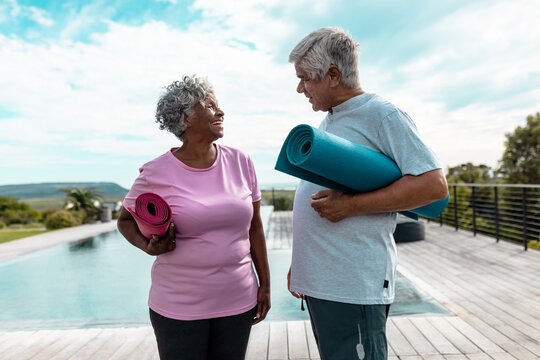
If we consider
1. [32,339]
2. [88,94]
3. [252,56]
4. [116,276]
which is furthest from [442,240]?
[88,94]

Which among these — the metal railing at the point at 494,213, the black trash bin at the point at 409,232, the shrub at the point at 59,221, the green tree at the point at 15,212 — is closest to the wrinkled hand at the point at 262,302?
the metal railing at the point at 494,213

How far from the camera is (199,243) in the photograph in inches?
54.0

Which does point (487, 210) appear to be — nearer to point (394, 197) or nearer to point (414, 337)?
point (414, 337)

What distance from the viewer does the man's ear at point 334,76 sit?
3.63ft

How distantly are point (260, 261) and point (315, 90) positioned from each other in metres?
0.74

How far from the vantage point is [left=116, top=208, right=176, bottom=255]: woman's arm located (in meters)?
1.29

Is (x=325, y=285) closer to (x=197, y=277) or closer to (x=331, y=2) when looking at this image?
(x=197, y=277)

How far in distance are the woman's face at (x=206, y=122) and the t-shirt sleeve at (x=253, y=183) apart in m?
0.17

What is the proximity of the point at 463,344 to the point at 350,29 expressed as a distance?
2.22 meters

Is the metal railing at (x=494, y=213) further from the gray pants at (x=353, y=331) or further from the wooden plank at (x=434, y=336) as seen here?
the gray pants at (x=353, y=331)

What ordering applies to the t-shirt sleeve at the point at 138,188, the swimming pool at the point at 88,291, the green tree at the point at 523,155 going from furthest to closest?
the green tree at the point at 523,155 < the swimming pool at the point at 88,291 < the t-shirt sleeve at the point at 138,188

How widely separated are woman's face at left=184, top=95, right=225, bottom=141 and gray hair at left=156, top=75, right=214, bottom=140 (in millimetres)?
17

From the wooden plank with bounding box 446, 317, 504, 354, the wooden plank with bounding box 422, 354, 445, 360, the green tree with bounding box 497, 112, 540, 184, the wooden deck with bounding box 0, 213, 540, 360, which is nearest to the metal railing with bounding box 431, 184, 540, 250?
the wooden deck with bounding box 0, 213, 540, 360

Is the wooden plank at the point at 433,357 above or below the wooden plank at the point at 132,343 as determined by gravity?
above
